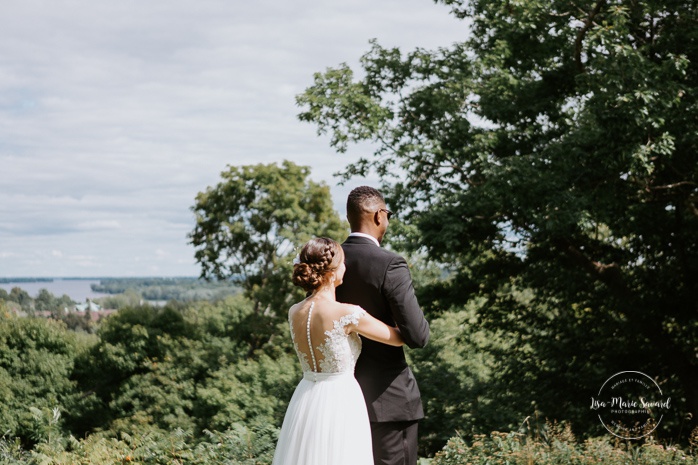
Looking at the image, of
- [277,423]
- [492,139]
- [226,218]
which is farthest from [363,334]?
[226,218]

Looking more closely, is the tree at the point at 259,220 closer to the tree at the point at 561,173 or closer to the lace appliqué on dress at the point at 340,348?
the tree at the point at 561,173

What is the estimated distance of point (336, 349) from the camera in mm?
4133

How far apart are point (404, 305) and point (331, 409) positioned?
0.82m

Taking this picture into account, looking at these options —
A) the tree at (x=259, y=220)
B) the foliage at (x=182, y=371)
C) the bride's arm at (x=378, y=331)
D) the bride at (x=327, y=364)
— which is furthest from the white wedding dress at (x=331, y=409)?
the tree at (x=259, y=220)

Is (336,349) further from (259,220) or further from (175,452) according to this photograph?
(259,220)

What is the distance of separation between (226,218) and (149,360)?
217 inches

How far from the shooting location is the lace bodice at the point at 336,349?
4.06 meters

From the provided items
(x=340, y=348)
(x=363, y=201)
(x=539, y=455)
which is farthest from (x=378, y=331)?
(x=539, y=455)

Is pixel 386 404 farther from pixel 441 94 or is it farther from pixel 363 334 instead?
pixel 441 94

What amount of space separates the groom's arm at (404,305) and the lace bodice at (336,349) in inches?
7.5

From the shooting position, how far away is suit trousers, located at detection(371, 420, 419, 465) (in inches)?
164

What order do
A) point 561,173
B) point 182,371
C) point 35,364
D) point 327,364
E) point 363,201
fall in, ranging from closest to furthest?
point 363,201 → point 327,364 → point 561,173 → point 182,371 → point 35,364

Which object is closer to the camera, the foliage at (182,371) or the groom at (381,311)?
the groom at (381,311)

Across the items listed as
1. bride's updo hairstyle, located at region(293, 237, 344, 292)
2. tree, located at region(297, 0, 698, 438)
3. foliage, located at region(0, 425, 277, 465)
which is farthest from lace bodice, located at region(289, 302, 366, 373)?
tree, located at region(297, 0, 698, 438)
